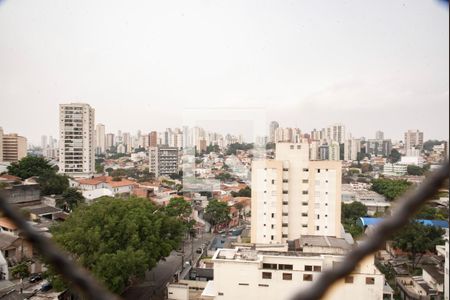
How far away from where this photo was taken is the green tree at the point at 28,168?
12086 millimetres

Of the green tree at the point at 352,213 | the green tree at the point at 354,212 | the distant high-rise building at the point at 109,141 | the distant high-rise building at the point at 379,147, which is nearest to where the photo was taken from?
the green tree at the point at 352,213

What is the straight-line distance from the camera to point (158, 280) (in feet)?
21.8

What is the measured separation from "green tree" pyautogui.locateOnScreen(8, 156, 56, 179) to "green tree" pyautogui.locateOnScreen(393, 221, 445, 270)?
34.2 ft

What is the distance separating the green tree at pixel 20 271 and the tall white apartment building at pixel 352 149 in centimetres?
1933

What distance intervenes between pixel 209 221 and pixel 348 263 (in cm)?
1055

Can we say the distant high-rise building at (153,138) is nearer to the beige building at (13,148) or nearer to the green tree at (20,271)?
the beige building at (13,148)

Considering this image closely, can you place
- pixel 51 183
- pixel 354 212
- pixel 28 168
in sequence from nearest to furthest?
pixel 354 212
pixel 51 183
pixel 28 168

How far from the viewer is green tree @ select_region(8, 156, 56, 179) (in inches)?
476

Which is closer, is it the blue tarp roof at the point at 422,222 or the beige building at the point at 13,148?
the blue tarp roof at the point at 422,222

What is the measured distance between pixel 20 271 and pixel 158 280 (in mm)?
2269

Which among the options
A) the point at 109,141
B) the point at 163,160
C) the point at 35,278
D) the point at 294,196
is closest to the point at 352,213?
the point at 294,196

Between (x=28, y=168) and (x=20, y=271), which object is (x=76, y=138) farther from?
(x=20, y=271)

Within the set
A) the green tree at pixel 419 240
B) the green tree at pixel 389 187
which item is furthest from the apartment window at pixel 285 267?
the green tree at pixel 389 187

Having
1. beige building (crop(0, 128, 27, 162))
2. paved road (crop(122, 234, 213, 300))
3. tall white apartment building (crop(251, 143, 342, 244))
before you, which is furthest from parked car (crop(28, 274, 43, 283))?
beige building (crop(0, 128, 27, 162))
